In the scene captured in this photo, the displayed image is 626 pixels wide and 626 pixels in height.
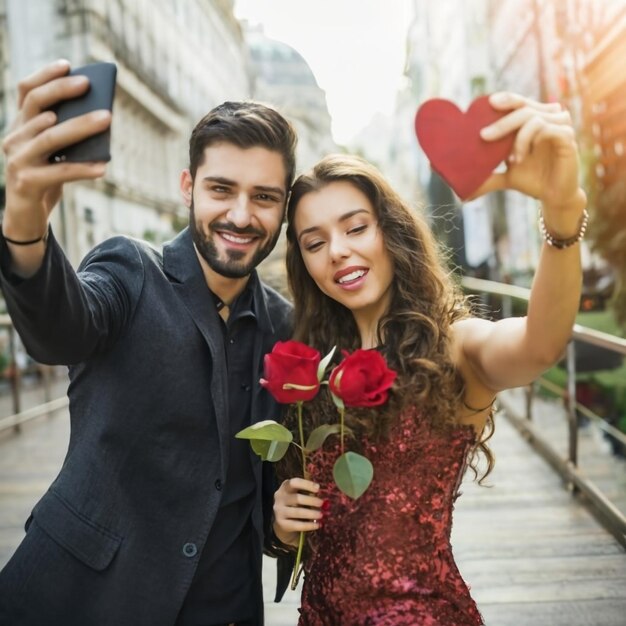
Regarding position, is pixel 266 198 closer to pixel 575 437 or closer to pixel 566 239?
pixel 566 239

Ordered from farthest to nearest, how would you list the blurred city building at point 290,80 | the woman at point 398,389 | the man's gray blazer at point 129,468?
the blurred city building at point 290,80, the man's gray blazer at point 129,468, the woman at point 398,389

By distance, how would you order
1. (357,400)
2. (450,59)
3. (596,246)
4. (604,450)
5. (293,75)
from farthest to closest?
(293,75)
(450,59)
(596,246)
(604,450)
(357,400)

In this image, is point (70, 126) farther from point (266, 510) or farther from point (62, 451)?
point (62, 451)

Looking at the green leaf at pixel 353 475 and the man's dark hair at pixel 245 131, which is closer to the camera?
the green leaf at pixel 353 475

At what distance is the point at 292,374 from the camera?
1370mm

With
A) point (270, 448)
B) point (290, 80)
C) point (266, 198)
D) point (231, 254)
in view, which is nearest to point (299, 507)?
point (270, 448)

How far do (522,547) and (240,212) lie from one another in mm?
2500

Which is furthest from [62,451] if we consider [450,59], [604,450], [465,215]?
[450,59]

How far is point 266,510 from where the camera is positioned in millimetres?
1951

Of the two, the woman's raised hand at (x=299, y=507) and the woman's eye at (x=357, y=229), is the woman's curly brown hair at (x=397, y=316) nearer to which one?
the woman's eye at (x=357, y=229)

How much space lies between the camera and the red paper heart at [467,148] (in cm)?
111

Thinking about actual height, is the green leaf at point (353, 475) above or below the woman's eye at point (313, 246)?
below

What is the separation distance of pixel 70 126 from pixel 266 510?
4.11ft

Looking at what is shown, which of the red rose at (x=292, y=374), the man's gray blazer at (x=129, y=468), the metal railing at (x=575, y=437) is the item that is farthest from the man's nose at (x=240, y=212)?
the metal railing at (x=575, y=437)
